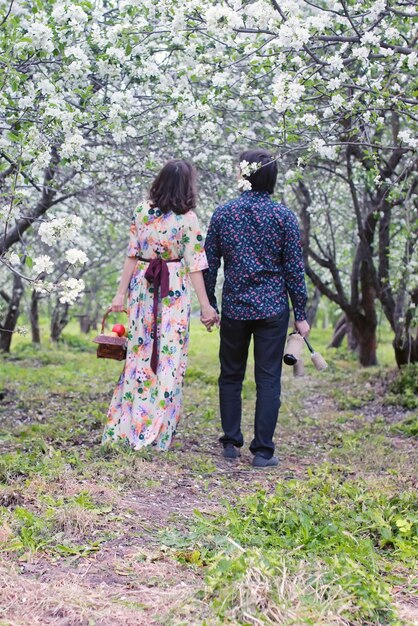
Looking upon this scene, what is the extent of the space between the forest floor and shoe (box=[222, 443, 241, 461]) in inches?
2.1

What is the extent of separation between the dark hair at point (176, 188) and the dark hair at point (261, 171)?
1.16ft

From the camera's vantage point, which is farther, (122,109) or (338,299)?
(338,299)

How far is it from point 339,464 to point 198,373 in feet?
16.4

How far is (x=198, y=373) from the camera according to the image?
9.97 metres

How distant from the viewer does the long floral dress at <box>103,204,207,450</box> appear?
499 centimetres

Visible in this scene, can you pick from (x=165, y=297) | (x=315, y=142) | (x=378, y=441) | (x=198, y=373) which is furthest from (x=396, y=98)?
(x=198, y=373)

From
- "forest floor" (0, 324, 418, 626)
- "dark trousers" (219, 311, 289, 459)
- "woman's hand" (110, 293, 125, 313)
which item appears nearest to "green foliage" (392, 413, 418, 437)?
"forest floor" (0, 324, 418, 626)

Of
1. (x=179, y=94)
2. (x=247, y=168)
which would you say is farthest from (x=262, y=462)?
(x=179, y=94)

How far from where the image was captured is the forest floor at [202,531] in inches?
105

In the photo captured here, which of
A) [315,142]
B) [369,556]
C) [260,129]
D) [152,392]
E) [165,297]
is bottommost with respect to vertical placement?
[369,556]

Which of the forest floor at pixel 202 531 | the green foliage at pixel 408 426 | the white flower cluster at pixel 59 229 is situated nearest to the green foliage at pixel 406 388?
the green foliage at pixel 408 426

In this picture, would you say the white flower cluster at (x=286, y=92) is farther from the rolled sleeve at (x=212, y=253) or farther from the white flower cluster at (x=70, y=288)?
the white flower cluster at (x=70, y=288)

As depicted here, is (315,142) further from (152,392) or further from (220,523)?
(220,523)

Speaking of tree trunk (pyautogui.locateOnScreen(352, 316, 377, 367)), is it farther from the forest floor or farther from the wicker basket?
the wicker basket
